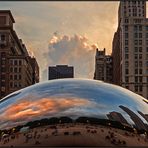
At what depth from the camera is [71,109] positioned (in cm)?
418

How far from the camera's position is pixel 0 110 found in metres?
4.57

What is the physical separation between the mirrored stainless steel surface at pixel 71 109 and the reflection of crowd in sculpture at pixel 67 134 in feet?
0.06

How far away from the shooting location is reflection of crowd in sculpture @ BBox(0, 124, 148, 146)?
3852 mm

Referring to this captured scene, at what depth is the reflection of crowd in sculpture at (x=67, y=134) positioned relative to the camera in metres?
3.85

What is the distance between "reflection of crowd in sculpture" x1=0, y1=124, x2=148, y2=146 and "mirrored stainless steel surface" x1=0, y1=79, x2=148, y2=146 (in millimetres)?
19

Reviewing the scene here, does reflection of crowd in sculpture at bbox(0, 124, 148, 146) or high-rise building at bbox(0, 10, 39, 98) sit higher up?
high-rise building at bbox(0, 10, 39, 98)

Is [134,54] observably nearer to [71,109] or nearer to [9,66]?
[9,66]

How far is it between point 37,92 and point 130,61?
130456mm

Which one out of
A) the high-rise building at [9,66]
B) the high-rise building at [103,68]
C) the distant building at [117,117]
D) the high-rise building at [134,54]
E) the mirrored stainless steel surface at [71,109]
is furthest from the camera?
the high-rise building at [103,68]

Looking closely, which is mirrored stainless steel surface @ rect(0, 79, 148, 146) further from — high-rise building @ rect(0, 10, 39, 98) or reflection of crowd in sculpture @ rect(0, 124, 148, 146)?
high-rise building @ rect(0, 10, 39, 98)

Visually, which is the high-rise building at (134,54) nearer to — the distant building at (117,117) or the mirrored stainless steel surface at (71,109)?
the mirrored stainless steel surface at (71,109)

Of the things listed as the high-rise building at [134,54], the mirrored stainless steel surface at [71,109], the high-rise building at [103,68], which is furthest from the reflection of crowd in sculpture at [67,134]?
the high-rise building at [103,68]

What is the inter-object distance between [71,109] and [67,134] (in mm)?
378

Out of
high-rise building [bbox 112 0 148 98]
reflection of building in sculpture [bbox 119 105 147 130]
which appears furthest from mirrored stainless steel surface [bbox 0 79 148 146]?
high-rise building [bbox 112 0 148 98]
